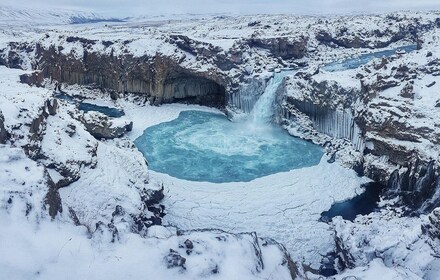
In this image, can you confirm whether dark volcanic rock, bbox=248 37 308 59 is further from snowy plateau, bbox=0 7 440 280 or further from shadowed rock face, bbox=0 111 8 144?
shadowed rock face, bbox=0 111 8 144

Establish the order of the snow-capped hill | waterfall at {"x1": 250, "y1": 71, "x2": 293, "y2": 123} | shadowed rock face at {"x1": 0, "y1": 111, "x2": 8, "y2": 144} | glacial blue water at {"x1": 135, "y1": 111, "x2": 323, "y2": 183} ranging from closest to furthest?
shadowed rock face at {"x1": 0, "y1": 111, "x2": 8, "y2": 144} < glacial blue water at {"x1": 135, "y1": 111, "x2": 323, "y2": 183} < waterfall at {"x1": 250, "y1": 71, "x2": 293, "y2": 123} < the snow-capped hill

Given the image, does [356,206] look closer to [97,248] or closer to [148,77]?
[97,248]

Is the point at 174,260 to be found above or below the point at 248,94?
above

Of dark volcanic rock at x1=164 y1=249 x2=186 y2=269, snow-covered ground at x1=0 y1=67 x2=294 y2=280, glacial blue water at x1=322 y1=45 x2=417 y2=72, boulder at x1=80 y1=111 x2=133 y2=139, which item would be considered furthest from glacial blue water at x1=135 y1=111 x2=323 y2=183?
dark volcanic rock at x1=164 y1=249 x2=186 y2=269

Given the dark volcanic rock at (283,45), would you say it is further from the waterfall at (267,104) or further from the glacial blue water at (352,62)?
the waterfall at (267,104)

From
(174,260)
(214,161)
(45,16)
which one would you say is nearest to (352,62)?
(214,161)

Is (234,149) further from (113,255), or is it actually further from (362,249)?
(113,255)
